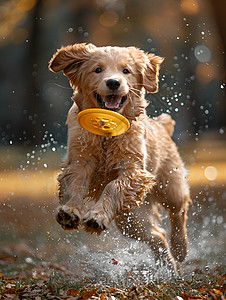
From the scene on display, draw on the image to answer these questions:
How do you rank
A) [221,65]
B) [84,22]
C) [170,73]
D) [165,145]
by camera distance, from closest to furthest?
[84,22], [170,73], [221,65], [165,145]

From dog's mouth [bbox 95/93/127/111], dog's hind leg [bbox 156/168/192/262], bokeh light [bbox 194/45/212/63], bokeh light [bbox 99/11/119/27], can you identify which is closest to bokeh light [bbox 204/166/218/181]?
dog's hind leg [bbox 156/168/192/262]

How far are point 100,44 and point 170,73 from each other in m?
0.55

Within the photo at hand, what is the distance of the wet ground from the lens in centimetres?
316

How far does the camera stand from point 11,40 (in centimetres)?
322

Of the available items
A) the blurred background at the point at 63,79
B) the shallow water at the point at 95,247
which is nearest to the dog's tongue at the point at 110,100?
the blurred background at the point at 63,79

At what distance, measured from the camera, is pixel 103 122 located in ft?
8.85

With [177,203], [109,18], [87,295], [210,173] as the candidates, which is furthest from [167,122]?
[87,295]

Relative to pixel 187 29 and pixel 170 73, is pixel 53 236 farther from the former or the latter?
pixel 187 29

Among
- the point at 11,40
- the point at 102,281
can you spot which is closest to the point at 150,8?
the point at 11,40

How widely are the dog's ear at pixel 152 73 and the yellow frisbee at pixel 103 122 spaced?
13.6 inches

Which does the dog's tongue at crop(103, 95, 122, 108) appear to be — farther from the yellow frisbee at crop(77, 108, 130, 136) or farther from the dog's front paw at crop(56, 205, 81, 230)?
the dog's front paw at crop(56, 205, 81, 230)

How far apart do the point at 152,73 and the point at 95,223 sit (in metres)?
1.10

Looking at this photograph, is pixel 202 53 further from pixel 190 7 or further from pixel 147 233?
pixel 147 233

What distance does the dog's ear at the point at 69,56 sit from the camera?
9.33 ft
